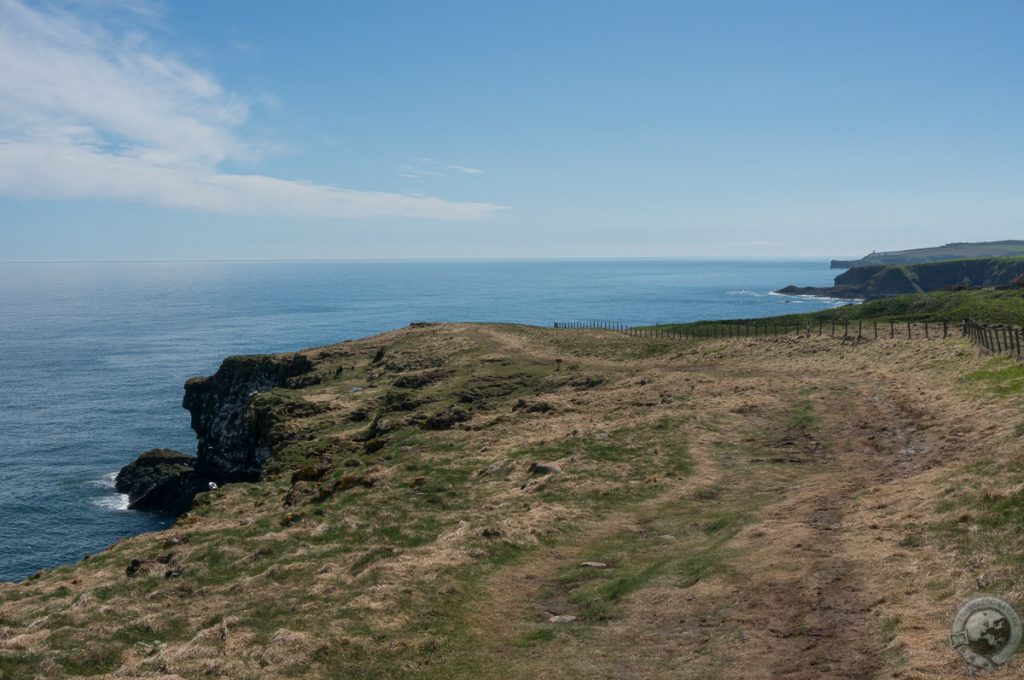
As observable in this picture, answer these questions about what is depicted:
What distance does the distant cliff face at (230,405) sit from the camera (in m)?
74.5

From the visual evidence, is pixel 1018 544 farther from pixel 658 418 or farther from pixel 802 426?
pixel 658 418

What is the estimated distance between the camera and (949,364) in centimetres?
4591

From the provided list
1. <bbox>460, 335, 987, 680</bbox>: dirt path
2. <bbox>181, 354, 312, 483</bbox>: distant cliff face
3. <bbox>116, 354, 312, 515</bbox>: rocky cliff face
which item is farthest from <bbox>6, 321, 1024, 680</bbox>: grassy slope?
<bbox>181, 354, 312, 483</bbox>: distant cliff face

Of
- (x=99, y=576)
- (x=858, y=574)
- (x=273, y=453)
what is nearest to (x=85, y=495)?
(x=273, y=453)

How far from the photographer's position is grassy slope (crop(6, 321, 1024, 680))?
1544cm

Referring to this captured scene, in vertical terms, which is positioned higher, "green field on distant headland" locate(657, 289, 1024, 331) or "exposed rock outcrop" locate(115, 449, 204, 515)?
"green field on distant headland" locate(657, 289, 1024, 331)

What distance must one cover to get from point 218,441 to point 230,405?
19.4ft

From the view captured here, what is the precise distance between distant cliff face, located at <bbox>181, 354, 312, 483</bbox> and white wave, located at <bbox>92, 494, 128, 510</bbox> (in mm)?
8092

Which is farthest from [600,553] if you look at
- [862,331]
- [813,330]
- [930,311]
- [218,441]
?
[930,311]

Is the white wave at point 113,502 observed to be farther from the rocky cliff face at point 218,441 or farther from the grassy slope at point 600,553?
the grassy slope at point 600,553

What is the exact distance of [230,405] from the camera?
283ft
